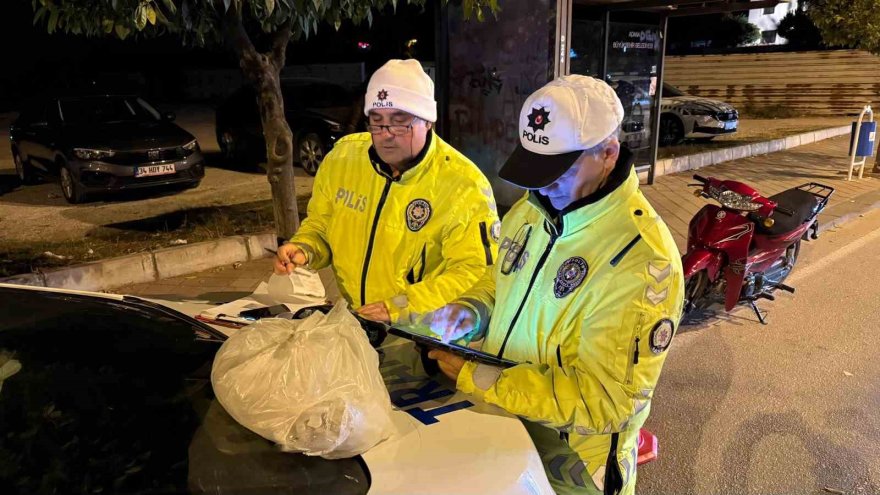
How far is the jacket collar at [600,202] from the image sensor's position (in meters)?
1.70

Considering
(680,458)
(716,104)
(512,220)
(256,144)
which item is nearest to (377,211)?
(512,220)

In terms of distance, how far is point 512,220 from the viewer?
2059 mm

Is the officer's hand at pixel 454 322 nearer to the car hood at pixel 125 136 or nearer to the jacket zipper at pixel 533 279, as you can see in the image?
the jacket zipper at pixel 533 279

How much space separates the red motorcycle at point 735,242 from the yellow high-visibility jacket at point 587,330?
2.89 meters

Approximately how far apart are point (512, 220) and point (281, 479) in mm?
1047

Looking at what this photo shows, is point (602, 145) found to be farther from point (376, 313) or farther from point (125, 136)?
point (125, 136)

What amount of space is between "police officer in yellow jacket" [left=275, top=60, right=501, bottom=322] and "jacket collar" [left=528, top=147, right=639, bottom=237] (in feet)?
2.09

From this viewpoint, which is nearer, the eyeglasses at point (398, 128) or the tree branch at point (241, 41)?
the eyeglasses at point (398, 128)

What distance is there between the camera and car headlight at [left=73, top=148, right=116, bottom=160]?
8.05m

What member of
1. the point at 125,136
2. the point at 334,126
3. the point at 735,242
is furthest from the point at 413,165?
the point at 334,126

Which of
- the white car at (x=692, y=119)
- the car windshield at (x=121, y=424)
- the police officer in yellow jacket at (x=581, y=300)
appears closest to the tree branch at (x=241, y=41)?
the car windshield at (x=121, y=424)

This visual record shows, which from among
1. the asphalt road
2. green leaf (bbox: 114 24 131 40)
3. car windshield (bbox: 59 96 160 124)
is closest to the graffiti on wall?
the asphalt road

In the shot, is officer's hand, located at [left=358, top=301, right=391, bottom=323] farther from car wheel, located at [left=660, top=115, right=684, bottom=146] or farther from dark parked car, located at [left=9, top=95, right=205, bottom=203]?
car wheel, located at [left=660, top=115, right=684, bottom=146]

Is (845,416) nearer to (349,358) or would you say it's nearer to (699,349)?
(699,349)
